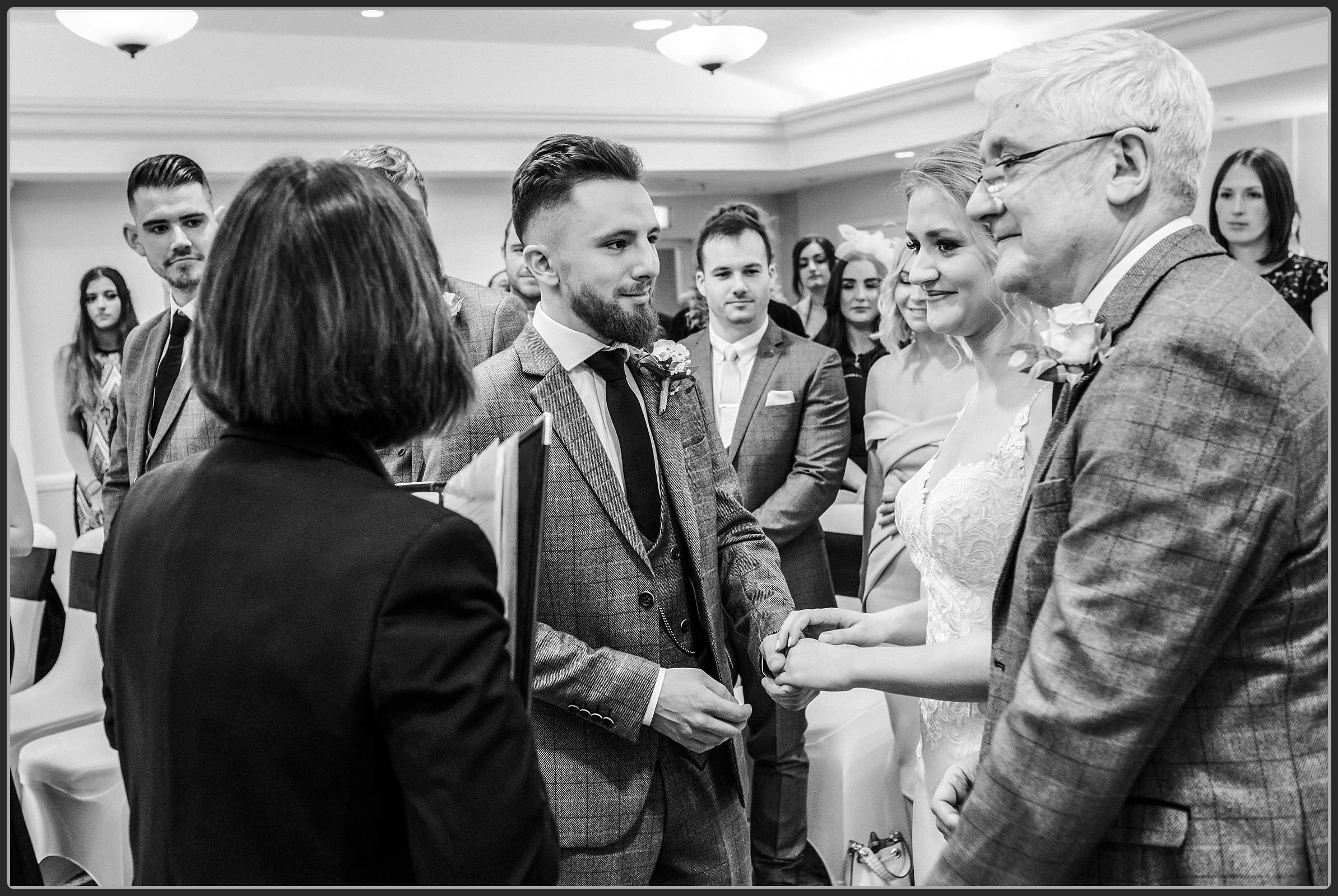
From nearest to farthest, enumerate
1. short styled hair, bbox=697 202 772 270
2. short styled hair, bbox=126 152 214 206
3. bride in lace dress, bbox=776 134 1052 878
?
bride in lace dress, bbox=776 134 1052 878, short styled hair, bbox=126 152 214 206, short styled hair, bbox=697 202 772 270

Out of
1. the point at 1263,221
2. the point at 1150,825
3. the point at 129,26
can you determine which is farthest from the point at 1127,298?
the point at 129,26

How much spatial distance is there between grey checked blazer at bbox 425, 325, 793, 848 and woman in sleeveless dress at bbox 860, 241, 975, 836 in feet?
3.78

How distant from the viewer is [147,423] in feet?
9.04

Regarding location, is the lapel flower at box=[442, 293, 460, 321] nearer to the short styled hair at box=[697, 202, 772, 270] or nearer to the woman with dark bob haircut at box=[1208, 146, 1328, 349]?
the short styled hair at box=[697, 202, 772, 270]

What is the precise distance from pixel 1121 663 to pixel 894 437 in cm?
239

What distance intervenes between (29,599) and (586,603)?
1.85 meters

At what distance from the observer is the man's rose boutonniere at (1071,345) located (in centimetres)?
121

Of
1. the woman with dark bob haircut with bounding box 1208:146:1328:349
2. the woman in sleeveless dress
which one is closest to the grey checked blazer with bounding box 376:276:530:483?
the woman in sleeveless dress

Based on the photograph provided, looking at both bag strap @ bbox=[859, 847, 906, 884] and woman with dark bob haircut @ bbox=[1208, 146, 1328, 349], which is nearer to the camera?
bag strap @ bbox=[859, 847, 906, 884]

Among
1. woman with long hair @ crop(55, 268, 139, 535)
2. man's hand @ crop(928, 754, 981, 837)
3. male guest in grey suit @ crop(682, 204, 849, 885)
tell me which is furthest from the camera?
woman with long hair @ crop(55, 268, 139, 535)

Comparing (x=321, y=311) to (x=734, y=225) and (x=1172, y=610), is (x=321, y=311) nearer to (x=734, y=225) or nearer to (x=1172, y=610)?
(x=1172, y=610)

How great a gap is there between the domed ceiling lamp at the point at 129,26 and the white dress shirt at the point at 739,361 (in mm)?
4015

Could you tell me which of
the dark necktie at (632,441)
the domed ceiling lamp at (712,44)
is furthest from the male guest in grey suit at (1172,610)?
the domed ceiling lamp at (712,44)

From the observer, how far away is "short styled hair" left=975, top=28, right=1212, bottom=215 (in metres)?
1.29
